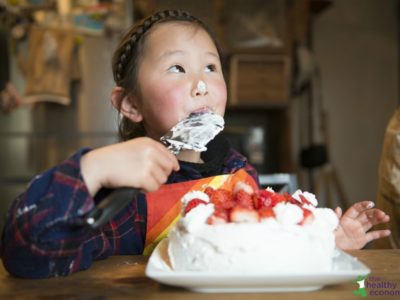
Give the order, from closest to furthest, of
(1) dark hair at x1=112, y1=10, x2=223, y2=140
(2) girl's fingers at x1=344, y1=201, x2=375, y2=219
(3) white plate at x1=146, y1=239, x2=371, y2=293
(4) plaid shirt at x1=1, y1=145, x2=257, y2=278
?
(3) white plate at x1=146, y1=239, x2=371, y2=293
(4) plaid shirt at x1=1, y1=145, x2=257, y2=278
(2) girl's fingers at x1=344, y1=201, x2=375, y2=219
(1) dark hair at x1=112, y1=10, x2=223, y2=140

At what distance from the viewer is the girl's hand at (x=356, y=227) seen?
3.05 ft

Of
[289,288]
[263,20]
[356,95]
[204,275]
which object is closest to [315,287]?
[289,288]

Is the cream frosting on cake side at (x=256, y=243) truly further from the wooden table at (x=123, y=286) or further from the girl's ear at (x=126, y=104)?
the girl's ear at (x=126, y=104)

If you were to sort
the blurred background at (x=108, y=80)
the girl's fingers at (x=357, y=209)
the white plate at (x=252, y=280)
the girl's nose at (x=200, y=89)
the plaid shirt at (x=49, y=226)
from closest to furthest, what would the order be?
the white plate at (x=252, y=280)
the plaid shirt at (x=49, y=226)
the girl's fingers at (x=357, y=209)
the girl's nose at (x=200, y=89)
the blurred background at (x=108, y=80)

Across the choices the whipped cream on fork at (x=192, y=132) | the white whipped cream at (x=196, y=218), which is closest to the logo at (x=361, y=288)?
the white whipped cream at (x=196, y=218)

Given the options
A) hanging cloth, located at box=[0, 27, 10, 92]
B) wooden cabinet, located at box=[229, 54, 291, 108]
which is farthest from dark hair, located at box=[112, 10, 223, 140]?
hanging cloth, located at box=[0, 27, 10, 92]

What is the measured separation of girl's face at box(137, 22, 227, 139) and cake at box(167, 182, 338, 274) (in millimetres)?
Answer: 419

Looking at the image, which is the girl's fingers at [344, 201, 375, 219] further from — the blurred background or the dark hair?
the blurred background

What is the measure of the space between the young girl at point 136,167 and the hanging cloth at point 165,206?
0.02m

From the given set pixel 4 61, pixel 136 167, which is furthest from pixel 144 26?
pixel 4 61

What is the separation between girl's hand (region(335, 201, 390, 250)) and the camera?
3.05ft

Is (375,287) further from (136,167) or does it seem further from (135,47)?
(135,47)

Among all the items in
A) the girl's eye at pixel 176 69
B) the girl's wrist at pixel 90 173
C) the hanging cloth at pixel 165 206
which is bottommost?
the hanging cloth at pixel 165 206

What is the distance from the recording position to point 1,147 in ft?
12.5
